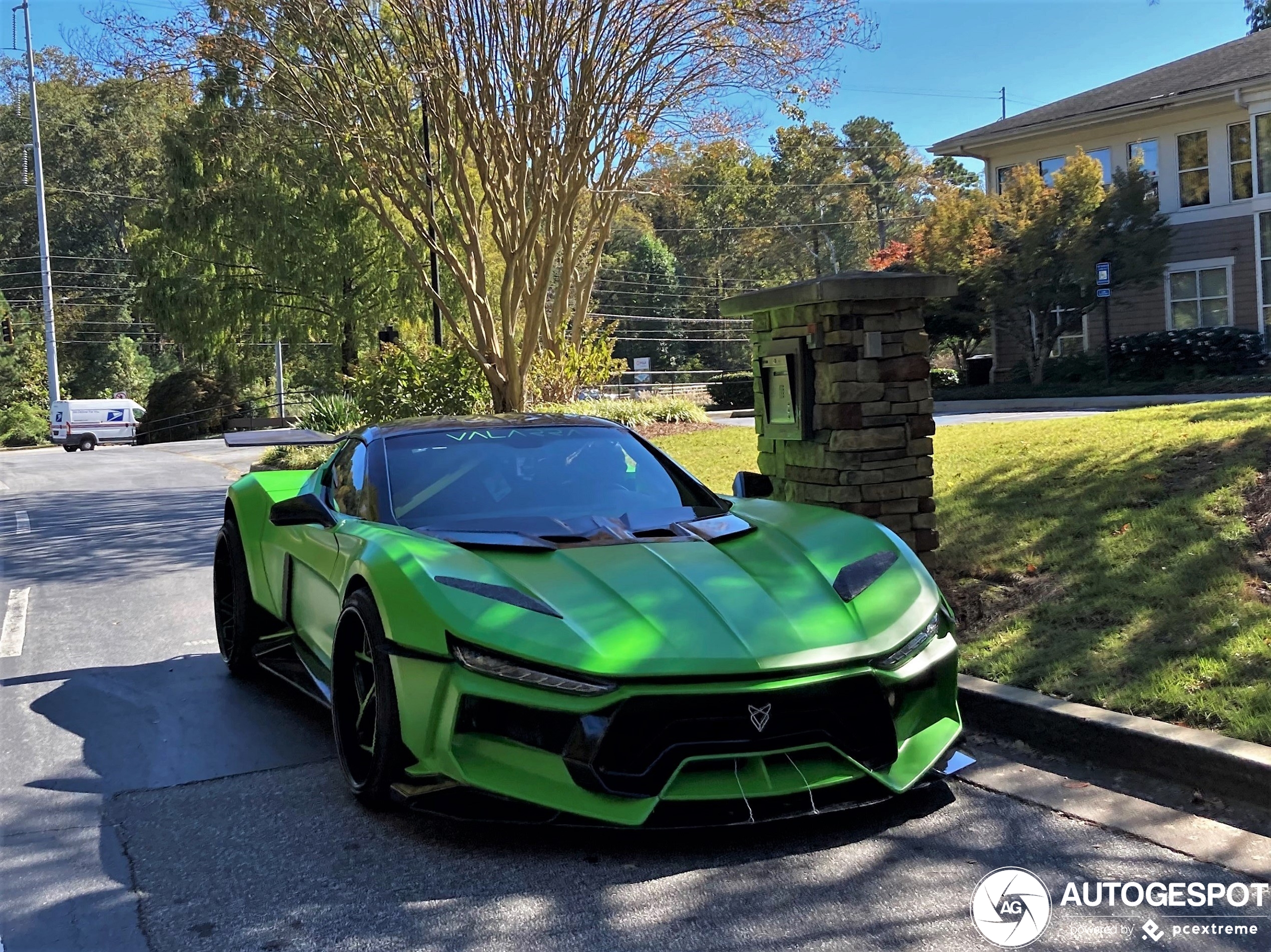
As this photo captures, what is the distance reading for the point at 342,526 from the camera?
14.8 feet

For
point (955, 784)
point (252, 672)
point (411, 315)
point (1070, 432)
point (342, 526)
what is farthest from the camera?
point (411, 315)

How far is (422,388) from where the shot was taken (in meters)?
19.1

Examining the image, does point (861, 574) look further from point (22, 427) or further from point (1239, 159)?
point (22, 427)

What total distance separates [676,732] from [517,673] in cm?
50

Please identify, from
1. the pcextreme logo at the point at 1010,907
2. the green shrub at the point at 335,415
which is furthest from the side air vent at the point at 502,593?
the green shrub at the point at 335,415

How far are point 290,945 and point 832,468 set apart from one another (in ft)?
12.5

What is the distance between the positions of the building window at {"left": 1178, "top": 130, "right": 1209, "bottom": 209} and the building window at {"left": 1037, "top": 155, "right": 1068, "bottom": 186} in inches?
107

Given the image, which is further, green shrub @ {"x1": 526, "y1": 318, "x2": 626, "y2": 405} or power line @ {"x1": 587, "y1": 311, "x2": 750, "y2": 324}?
power line @ {"x1": 587, "y1": 311, "x2": 750, "y2": 324}

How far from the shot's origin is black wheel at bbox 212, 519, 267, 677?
224 inches

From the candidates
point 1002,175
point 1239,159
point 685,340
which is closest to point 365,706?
point 1239,159

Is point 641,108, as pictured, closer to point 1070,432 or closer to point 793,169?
point 1070,432

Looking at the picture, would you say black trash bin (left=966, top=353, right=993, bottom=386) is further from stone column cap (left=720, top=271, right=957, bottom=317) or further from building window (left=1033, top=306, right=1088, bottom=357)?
stone column cap (left=720, top=271, right=957, bottom=317)

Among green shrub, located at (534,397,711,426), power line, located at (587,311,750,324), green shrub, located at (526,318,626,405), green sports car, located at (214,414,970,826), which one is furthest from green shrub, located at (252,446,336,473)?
power line, located at (587,311,750,324)

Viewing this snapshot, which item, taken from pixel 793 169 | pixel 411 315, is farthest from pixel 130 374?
pixel 793 169
